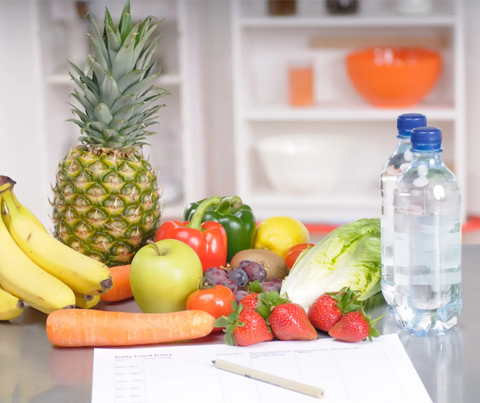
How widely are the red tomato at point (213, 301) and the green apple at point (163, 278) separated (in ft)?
0.11

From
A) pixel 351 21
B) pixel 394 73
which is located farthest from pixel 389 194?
pixel 351 21

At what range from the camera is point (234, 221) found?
150cm

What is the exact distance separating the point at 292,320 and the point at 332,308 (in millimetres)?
75

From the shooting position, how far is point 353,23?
2941 millimetres

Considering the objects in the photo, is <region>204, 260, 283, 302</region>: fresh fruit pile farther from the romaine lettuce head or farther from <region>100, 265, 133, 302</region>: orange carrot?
<region>100, 265, 133, 302</region>: orange carrot

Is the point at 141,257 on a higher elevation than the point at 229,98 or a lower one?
lower

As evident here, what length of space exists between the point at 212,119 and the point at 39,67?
843mm

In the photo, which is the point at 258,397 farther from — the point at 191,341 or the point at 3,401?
the point at 3,401

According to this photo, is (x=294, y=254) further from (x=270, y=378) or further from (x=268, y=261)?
(x=270, y=378)

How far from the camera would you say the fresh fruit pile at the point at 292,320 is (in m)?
1.04

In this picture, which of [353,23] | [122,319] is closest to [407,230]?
[122,319]

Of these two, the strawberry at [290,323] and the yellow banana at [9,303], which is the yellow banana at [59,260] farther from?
the strawberry at [290,323]

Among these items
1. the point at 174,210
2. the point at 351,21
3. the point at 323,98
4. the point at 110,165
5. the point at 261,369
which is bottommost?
the point at 174,210

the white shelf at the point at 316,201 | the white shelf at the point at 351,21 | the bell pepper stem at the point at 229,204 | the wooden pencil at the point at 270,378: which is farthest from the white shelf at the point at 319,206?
the wooden pencil at the point at 270,378
